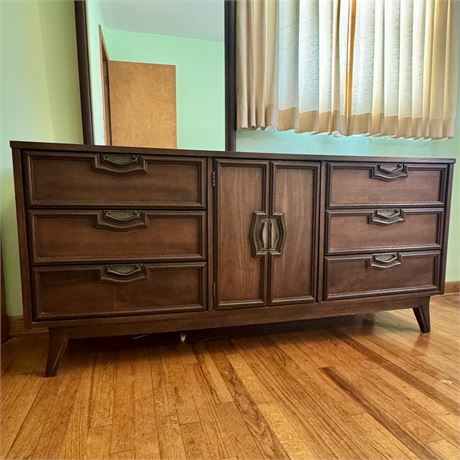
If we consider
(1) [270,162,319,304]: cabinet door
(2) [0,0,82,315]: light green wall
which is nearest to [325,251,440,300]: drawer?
(1) [270,162,319,304]: cabinet door

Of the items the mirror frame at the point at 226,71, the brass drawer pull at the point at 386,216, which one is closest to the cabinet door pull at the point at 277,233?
the brass drawer pull at the point at 386,216

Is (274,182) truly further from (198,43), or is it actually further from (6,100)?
(6,100)

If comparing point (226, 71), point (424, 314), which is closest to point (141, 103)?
point (226, 71)

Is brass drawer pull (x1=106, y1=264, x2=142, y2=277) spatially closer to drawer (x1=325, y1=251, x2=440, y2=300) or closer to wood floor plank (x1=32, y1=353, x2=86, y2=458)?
wood floor plank (x1=32, y1=353, x2=86, y2=458)

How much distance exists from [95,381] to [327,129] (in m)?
1.58

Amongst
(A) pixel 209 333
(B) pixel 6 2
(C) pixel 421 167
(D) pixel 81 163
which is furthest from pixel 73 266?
(C) pixel 421 167

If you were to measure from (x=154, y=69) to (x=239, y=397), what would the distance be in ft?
4.72

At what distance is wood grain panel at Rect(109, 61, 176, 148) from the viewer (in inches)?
61.7

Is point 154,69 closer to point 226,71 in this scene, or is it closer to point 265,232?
point 226,71

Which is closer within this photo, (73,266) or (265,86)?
(73,266)

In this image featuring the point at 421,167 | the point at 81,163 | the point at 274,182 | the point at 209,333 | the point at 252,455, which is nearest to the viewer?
the point at 252,455

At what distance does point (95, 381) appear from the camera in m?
1.19

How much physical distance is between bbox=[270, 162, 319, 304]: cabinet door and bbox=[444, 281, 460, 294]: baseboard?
1395mm

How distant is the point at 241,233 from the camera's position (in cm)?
134
